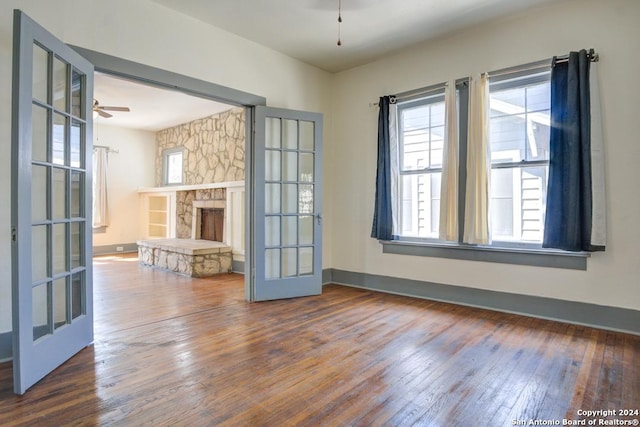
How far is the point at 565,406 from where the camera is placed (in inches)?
77.6

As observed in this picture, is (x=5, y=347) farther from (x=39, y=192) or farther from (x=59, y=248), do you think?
(x=39, y=192)

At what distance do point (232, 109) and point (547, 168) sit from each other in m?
5.42

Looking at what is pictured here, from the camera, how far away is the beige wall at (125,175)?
27.7ft

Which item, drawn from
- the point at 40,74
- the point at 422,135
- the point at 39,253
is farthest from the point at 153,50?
the point at 422,135

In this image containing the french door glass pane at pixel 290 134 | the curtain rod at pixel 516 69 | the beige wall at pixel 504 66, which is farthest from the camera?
the french door glass pane at pixel 290 134

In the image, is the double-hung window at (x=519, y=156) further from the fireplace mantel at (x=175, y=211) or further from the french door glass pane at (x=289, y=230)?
the fireplace mantel at (x=175, y=211)

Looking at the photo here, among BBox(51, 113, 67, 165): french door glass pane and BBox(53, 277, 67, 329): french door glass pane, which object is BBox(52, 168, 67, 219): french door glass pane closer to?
BBox(51, 113, 67, 165): french door glass pane

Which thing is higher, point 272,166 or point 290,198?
point 272,166

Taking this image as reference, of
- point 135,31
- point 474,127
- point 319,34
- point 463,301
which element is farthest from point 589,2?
point 135,31

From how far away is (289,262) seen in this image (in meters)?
4.46

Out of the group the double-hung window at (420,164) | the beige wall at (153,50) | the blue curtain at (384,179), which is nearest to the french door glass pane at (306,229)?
the blue curtain at (384,179)

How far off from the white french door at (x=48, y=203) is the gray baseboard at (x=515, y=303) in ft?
10.7

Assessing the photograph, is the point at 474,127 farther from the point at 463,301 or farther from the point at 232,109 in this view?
the point at 232,109

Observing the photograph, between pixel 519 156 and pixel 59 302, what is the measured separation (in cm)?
422
